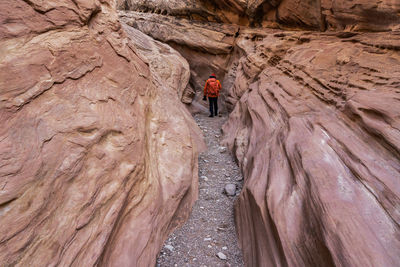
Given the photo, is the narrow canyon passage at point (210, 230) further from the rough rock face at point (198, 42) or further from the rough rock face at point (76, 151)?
the rough rock face at point (198, 42)

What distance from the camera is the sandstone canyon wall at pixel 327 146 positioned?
2.06 metres

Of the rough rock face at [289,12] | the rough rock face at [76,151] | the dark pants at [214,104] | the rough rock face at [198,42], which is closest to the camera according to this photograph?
the rough rock face at [76,151]

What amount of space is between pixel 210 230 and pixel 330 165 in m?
1.90

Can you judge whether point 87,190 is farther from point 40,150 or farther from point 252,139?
point 252,139

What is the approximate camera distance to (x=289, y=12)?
9.01 m

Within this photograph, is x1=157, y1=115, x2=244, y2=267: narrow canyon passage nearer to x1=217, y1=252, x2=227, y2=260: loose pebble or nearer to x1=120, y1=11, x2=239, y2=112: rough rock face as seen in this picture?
x1=217, y1=252, x2=227, y2=260: loose pebble

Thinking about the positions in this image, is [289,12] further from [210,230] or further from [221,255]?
[221,255]

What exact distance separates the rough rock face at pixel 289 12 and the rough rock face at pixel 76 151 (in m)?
5.77

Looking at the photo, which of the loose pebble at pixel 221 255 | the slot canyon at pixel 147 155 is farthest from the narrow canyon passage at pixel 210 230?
the slot canyon at pixel 147 155

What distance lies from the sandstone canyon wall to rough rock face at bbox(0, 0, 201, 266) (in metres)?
1.42

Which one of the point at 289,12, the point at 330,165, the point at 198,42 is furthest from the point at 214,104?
the point at 330,165

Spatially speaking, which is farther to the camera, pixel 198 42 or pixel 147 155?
pixel 198 42

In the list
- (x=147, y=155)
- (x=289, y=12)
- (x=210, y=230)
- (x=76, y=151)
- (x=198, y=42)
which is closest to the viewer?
(x=76, y=151)

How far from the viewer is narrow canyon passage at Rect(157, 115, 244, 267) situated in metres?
3.13
